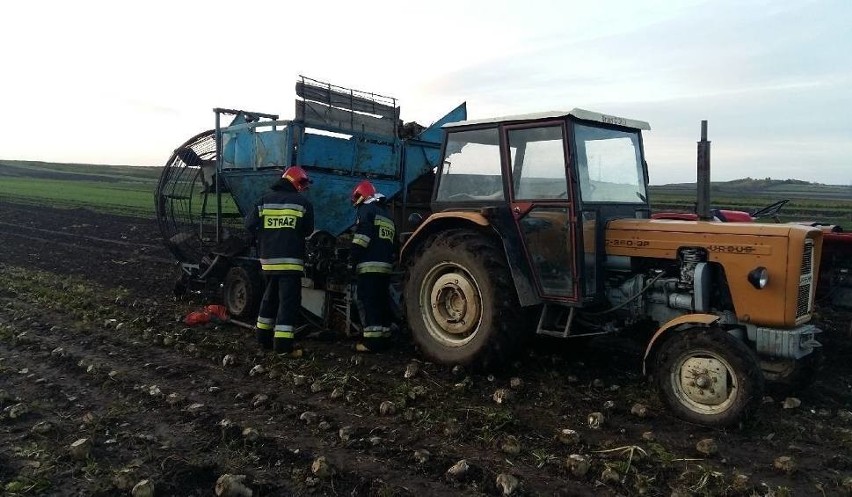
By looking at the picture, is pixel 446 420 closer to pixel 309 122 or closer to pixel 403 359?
pixel 403 359

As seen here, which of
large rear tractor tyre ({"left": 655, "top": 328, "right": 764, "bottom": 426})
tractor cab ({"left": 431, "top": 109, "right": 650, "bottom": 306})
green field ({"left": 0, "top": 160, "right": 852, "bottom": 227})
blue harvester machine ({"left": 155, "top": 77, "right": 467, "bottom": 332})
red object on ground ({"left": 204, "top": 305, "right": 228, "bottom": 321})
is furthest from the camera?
green field ({"left": 0, "top": 160, "right": 852, "bottom": 227})

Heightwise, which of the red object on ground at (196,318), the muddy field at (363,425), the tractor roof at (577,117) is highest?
the tractor roof at (577,117)

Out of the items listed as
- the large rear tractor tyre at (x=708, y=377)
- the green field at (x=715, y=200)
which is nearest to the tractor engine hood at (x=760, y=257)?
the large rear tractor tyre at (x=708, y=377)

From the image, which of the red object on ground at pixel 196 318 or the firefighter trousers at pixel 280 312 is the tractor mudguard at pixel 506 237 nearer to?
the firefighter trousers at pixel 280 312

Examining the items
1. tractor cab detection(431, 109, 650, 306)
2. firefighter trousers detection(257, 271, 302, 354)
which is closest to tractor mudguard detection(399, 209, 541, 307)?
tractor cab detection(431, 109, 650, 306)

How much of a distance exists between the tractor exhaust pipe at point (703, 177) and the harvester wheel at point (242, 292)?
5.16 meters

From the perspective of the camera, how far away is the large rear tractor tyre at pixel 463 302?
18.0ft

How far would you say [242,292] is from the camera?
8219 mm

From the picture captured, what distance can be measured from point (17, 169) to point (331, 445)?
6660cm

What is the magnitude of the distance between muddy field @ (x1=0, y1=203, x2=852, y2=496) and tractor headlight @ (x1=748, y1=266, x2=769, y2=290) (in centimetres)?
96

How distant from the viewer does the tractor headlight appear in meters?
4.63

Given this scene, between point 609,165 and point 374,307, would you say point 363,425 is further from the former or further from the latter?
point 609,165

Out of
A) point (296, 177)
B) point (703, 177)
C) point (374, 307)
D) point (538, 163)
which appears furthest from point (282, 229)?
point (703, 177)

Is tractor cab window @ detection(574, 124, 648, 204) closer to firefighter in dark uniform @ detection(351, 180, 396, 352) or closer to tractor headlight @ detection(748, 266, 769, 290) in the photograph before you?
tractor headlight @ detection(748, 266, 769, 290)
